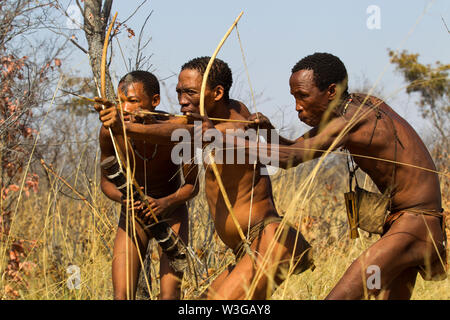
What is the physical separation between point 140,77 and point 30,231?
3.59 metres

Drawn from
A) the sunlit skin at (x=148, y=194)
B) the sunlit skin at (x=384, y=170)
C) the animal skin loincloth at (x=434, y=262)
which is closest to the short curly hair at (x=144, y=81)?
the sunlit skin at (x=148, y=194)

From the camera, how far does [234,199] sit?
331cm

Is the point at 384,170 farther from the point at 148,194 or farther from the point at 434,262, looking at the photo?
the point at 148,194

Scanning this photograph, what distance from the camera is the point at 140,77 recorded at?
387 centimetres

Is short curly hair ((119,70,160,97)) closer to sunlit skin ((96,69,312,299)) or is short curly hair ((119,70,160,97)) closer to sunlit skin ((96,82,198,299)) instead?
sunlit skin ((96,82,198,299))

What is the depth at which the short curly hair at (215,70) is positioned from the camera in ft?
11.6

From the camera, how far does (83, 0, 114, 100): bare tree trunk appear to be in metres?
4.49

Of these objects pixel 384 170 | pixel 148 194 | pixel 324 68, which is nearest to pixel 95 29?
pixel 148 194

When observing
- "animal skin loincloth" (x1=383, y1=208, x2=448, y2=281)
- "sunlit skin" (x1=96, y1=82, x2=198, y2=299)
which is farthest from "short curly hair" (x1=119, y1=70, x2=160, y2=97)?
"animal skin loincloth" (x1=383, y1=208, x2=448, y2=281)

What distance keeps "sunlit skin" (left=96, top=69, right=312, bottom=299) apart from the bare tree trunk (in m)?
1.18

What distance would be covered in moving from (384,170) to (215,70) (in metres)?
1.09

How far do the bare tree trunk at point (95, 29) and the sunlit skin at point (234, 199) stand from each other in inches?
46.3
